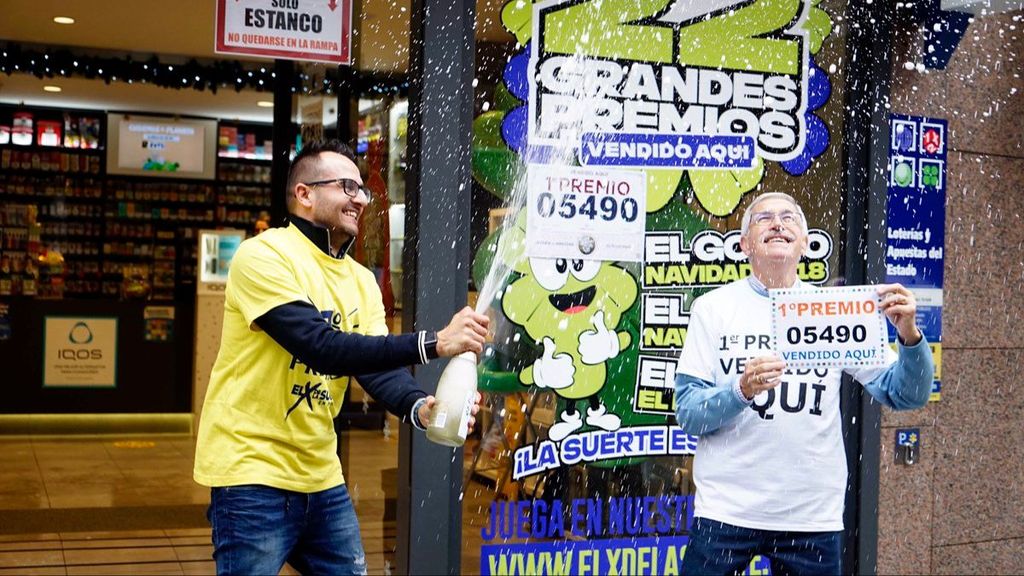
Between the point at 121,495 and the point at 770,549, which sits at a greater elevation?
the point at 770,549

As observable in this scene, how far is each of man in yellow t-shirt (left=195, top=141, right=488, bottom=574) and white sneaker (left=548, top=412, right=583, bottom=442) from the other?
149cm

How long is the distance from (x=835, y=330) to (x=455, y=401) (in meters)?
1.18

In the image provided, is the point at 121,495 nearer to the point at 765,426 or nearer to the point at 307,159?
the point at 307,159

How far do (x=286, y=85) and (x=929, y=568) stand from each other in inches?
158

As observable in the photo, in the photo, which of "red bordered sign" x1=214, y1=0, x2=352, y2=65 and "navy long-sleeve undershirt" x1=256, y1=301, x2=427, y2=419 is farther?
"red bordered sign" x1=214, y1=0, x2=352, y2=65

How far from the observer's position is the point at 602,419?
5.01 m

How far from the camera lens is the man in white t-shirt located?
12.1 feet

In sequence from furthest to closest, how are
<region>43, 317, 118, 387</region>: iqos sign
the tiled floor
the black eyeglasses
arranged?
<region>43, 317, 118, 387</region>: iqos sign
the tiled floor
the black eyeglasses

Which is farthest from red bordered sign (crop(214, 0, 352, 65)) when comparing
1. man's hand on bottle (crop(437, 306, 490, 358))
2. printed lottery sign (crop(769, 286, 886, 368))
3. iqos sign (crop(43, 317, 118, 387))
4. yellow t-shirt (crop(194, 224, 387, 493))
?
iqos sign (crop(43, 317, 118, 387))

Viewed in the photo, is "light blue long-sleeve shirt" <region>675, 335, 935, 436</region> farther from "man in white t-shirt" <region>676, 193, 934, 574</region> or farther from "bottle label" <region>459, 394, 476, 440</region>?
"bottle label" <region>459, 394, 476, 440</region>

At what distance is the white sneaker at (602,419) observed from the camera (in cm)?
499

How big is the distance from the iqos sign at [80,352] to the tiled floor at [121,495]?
3.78ft

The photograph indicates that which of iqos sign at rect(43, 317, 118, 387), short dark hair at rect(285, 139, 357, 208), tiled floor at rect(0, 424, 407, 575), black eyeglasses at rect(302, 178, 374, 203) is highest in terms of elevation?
short dark hair at rect(285, 139, 357, 208)

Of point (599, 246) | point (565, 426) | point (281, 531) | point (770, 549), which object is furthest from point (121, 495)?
point (770, 549)
